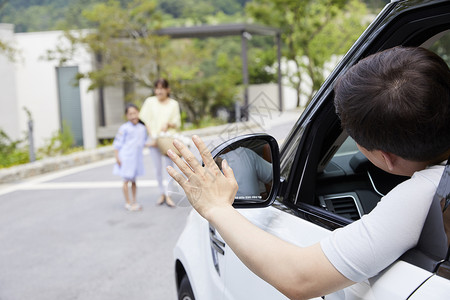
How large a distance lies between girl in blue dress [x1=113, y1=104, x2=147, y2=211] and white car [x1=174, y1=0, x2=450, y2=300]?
4.82 m

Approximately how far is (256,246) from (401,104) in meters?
0.42

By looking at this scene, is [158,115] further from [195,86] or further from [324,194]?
[195,86]

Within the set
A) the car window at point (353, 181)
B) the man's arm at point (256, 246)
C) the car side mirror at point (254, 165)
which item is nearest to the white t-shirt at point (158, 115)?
the car window at point (353, 181)

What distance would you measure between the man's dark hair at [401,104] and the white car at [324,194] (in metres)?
0.09

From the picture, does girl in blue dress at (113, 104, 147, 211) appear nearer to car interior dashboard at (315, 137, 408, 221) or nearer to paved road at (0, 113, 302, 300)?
paved road at (0, 113, 302, 300)

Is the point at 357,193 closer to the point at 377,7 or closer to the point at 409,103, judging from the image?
the point at 409,103

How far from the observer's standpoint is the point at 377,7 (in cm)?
347

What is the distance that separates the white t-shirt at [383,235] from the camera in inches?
41.7

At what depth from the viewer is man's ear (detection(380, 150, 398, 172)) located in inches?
45.5

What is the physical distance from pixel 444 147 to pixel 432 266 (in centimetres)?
25

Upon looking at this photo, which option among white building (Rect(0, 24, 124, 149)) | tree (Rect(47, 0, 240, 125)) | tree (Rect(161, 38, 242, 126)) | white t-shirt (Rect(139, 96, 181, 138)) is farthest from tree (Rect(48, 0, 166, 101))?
white t-shirt (Rect(139, 96, 181, 138))

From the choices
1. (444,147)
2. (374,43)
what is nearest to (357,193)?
(374,43)

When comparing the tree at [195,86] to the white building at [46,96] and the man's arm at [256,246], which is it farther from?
the man's arm at [256,246]

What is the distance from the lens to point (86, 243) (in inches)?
233
